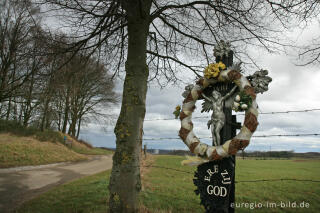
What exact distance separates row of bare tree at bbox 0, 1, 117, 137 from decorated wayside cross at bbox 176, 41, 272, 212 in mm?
3956

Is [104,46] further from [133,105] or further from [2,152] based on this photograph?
[2,152]

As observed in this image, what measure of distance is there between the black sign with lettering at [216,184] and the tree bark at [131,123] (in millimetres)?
1490

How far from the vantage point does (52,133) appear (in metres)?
17.2

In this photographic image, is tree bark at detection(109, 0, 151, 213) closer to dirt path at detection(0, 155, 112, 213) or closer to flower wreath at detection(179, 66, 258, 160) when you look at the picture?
flower wreath at detection(179, 66, 258, 160)

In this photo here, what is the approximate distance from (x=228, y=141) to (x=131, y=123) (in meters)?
1.94

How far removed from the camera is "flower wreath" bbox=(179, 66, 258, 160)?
8.63 feet

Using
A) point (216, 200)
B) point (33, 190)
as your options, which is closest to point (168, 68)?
point (216, 200)

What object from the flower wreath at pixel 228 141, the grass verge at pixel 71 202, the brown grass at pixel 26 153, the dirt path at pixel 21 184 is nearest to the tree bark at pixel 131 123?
the grass verge at pixel 71 202

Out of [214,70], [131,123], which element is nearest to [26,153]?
[131,123]

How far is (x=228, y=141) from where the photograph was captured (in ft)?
8.89

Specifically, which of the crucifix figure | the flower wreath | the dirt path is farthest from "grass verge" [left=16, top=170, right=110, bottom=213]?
the crucifix figure

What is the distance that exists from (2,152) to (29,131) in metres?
4.79

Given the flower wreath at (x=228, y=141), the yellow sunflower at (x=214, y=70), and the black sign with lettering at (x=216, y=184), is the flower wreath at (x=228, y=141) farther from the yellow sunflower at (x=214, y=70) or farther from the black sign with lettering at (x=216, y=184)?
the black sign with lettering at (x=216, y=184)

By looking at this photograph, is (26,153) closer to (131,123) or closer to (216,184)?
(131,123)
